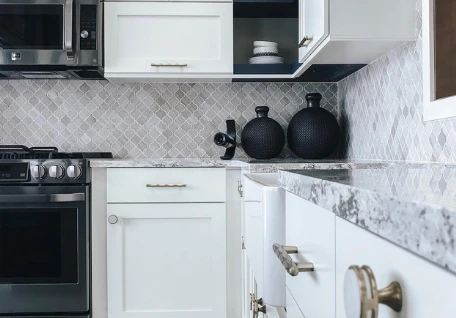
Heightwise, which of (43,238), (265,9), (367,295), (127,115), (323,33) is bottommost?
(43,238)

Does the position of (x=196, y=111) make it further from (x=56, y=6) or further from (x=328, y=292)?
(x=328, y=292)

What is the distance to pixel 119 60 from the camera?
229 centimetres

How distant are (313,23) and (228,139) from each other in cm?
74

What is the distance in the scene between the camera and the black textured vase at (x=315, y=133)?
2.26 m

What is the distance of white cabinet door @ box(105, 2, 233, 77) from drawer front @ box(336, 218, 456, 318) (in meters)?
1.95

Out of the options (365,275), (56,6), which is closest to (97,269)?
(56,6)

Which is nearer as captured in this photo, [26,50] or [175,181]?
[175,181]

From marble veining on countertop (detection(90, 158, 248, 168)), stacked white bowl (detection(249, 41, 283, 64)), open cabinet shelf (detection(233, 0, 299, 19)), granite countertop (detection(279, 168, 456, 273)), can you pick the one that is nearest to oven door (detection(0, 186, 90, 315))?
marble veining on countertop (detection(90, 158, 248, 168))

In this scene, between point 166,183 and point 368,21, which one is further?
point 166,183

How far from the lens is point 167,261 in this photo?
206cm

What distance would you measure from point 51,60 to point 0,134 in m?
0.66

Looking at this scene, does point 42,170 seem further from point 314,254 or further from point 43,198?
point 314,254

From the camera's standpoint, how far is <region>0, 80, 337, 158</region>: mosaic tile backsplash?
258 cm

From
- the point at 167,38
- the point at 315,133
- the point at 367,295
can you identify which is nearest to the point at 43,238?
the point at 167,38
